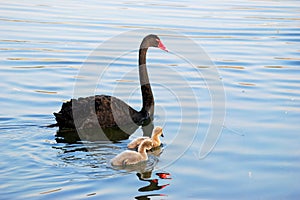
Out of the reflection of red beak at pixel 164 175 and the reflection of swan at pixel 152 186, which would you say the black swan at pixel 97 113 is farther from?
the reflection of swan at pixel 152 186

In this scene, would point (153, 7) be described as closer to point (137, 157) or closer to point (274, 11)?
point (274, 11)

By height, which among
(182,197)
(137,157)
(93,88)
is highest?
(93,88)

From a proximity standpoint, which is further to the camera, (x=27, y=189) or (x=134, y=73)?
(x=134, y=73)

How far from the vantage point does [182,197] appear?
5289 mm

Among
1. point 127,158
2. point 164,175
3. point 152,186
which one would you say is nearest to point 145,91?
point 127,158

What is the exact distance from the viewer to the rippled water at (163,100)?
220 inches

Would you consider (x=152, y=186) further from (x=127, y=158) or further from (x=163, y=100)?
(x=163, y=100)

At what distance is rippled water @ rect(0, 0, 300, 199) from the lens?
18.4 feet

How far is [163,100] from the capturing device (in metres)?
8.75

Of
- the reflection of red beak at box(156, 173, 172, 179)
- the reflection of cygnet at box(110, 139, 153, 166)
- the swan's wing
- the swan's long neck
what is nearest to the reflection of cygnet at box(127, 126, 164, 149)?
the swan's wing

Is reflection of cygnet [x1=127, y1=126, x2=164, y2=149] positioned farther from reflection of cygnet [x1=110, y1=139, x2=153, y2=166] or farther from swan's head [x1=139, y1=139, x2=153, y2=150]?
reflection of cygnet [x1=110, y1=139, x2=153, y2=166]

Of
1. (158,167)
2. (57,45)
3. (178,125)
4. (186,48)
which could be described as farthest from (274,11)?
(158,167)

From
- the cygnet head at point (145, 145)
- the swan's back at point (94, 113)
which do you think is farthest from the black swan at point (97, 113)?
the cygnet head at point (145, 145)

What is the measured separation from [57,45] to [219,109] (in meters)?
4.83
